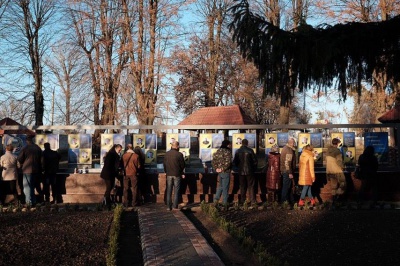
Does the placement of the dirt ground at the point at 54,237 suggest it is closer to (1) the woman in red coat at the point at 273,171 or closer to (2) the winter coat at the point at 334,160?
(1) the woman in red coat at the point at 273,171

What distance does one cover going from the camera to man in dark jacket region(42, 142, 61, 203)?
14672 mm

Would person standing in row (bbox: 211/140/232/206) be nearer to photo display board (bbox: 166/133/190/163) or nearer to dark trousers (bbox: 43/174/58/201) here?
photo display board (bbox: 166/133/190/163)

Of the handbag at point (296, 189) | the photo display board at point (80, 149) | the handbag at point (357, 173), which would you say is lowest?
the handbag at point (296, 189)

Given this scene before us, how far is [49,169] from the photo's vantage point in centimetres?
1471

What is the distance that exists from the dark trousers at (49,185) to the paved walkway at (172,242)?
11.2ft

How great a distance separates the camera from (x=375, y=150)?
52.1 feet

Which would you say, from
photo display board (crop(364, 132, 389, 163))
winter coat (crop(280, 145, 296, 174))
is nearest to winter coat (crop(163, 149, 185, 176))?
winter coat (crop(280, 145, 296, 174))

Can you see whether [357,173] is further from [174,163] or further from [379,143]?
[174,163]

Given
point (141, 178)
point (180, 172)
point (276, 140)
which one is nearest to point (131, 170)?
point (141, 178)

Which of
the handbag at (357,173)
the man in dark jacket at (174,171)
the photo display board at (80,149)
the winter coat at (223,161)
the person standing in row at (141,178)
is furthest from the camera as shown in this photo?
the photo display board at (80,149)

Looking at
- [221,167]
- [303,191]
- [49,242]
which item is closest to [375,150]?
[303,191]

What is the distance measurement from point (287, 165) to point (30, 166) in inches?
280

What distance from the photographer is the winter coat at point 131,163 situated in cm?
1423

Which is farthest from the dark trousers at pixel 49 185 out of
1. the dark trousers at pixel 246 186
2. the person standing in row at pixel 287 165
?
the person standing in row at pixel 287 165
